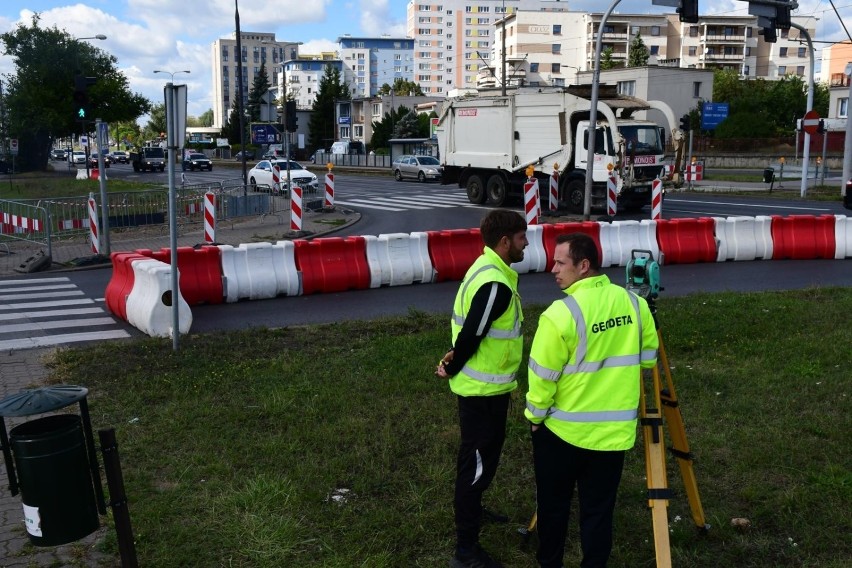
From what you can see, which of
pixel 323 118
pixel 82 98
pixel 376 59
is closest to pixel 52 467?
pixel 82 98

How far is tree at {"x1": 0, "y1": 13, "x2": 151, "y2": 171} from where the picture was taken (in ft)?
180

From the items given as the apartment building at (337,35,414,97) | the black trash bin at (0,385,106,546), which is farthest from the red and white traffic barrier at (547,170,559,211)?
the apartment building at (337,35,414,97)

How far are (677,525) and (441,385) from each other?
3.04m

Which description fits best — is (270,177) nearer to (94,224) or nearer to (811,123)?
(94,224)

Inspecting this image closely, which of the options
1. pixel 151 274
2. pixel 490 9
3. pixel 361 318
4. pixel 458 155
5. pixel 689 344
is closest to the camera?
pixel 689 344

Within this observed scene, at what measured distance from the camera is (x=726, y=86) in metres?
78.1

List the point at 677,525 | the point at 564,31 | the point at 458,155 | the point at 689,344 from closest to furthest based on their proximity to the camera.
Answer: the point at 677,525, the point at 689,344, the point at 458,155, the point at 564,31

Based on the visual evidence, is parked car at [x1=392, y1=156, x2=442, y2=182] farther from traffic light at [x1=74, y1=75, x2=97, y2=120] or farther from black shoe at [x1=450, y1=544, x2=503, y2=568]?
black shoe at [x1=450, y1=544, x2=503, y2=568]

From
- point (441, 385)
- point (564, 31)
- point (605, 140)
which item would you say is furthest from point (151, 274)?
point (564, 31)

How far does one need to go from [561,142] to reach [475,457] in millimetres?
21602

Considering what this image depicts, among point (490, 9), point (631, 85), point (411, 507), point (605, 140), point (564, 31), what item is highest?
point (490, 9)

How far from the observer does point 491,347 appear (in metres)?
4.52

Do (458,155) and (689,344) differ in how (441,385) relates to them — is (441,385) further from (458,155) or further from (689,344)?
(458,155)

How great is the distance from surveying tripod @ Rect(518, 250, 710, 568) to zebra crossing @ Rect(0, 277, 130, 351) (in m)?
7.50
